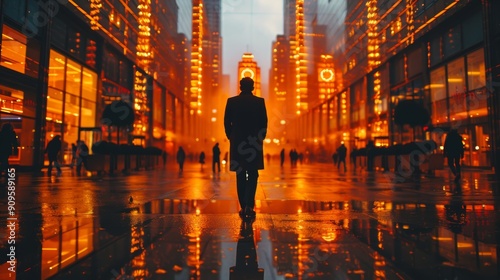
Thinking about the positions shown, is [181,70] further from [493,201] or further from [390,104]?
[493,201]

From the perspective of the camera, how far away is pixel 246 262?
273 centimetres

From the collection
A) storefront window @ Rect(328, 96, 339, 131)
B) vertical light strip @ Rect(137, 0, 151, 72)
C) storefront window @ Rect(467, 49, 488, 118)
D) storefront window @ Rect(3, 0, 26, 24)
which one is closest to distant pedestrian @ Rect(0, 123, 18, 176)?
storefront window @ Rect(3, 0, 26, 24)

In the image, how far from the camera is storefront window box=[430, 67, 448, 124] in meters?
26.3

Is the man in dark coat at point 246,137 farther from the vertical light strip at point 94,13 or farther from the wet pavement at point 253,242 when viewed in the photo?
the vertical light strip at point 94,13

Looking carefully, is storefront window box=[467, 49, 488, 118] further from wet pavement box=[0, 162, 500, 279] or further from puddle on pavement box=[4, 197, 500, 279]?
puddle on pavement box=[4, 197, 500, 279]

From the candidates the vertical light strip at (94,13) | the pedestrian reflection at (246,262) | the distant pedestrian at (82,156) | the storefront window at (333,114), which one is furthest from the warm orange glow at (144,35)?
the pedestrian reflection at (246,262)

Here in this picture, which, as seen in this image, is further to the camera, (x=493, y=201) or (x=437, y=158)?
(x=437, y=158)

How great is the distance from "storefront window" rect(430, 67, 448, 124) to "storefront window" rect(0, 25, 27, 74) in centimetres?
2681

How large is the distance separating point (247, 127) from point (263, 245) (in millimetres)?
2159

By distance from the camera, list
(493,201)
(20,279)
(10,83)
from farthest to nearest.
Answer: (10,83)
(493,201)
(20,279)

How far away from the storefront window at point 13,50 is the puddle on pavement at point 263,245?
675 inches

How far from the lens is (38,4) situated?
20.1 metres

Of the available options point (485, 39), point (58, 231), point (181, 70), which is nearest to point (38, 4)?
point (58, 231)

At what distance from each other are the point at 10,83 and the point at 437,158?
21.2 m
